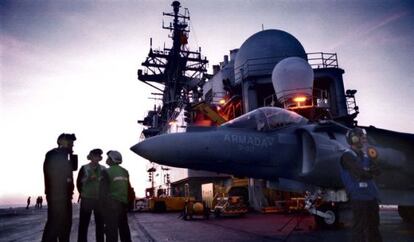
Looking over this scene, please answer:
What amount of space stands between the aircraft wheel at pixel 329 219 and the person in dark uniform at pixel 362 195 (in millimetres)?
5284

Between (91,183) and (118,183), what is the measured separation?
1.03 metres

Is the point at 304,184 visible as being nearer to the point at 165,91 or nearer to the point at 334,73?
the point at 334,73

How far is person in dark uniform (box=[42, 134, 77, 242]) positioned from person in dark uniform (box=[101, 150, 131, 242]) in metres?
0.64

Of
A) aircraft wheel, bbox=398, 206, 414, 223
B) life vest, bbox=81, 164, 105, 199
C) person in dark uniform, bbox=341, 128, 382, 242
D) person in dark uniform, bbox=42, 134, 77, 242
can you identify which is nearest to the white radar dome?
aircraft wheel, bbox=398, 206, 414, 223

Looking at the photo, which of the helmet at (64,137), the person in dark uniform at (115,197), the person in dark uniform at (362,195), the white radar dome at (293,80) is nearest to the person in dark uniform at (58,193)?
the helmet at (64,137)

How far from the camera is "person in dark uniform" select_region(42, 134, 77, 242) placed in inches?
205

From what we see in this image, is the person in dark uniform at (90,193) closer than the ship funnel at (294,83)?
Yes

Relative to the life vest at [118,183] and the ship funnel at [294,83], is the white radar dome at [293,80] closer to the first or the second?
the ship funnel at [294,83]

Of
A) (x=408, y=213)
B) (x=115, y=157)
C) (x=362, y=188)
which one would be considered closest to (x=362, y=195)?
(x=362, y=188)

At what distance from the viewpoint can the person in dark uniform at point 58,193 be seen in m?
5.20

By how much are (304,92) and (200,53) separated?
32.6 m

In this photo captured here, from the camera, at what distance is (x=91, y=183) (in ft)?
21.7

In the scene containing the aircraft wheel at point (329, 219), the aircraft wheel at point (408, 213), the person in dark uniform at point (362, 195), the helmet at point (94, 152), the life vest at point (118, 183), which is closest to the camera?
the person in dark uniform at point (362, 195)

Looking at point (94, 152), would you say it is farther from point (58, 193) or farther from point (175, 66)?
point (175, 66)
